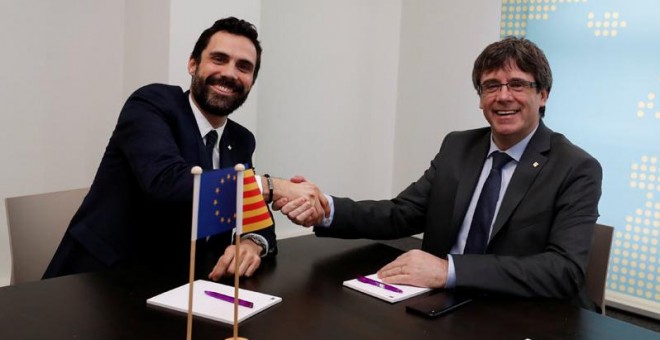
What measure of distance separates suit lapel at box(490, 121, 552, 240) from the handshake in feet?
2.08

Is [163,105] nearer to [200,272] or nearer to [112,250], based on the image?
[112,250]

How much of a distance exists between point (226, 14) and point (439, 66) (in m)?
2.07

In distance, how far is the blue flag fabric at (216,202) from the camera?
1.22 meters

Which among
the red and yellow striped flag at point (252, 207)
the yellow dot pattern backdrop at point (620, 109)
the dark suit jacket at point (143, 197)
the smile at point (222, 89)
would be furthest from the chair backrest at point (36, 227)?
the yellow dot pattern backdrop at point (620, 109)

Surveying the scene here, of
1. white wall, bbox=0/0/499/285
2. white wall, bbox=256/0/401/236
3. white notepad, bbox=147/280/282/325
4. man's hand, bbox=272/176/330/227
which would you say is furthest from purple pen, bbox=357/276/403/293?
white wall, bbox=256/0/401/236

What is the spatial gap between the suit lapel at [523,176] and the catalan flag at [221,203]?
1006 millimetres

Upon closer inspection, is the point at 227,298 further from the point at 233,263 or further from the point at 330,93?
the point at 330,93

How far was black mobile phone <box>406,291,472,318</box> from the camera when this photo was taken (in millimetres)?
1486

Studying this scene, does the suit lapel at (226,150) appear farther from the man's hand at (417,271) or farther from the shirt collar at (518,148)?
the shirt collar at (518,148)

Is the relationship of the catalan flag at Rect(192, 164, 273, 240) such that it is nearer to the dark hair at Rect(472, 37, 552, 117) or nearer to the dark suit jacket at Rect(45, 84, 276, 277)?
the dark suit jacket at Rect(45, 84, 276, 277)

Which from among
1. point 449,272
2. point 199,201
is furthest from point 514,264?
point 199,201

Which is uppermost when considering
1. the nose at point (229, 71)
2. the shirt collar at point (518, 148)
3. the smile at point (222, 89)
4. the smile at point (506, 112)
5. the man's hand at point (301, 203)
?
the nose at point (229, 71)

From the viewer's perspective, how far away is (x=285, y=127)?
4.70 meters

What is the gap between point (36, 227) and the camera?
7.13 ft
